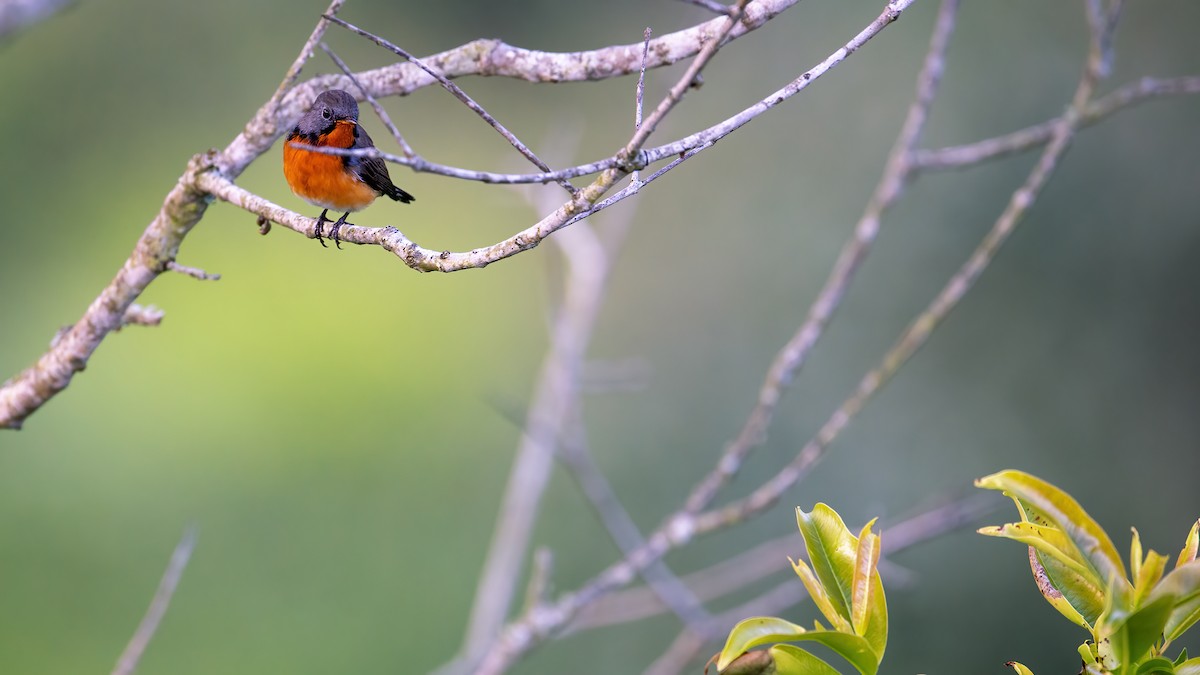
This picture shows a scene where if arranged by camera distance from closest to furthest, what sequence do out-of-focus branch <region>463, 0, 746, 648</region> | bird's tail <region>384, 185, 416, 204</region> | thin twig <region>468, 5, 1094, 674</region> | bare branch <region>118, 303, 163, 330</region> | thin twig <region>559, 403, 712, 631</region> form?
bare branch <region>118, 303, 163, 330</region> < bird's tail <region>384, 185, 416, 204</region> < thin twig <region>468, 5, 1094, 674</region> < thin twig <region>559, 403, 712, 631</region> < out-of-focus branch <region>463, 0, 746, 648</region>

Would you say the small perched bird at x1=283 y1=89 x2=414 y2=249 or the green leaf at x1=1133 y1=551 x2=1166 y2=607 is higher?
the small perched bird at x1=283 y1=89 x2=414 y2=249

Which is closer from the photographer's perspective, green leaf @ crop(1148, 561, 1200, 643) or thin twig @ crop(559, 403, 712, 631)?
green leaf @ crop(1148, 561, 1200, 643)

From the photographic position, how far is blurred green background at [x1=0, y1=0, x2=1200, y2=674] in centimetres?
404

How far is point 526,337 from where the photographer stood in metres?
5.22

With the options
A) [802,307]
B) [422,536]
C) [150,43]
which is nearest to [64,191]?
[150,43]

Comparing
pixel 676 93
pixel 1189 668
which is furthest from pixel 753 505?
pixel 676 93

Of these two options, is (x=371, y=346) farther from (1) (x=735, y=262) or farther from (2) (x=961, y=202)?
(2) (x=961, y=202)

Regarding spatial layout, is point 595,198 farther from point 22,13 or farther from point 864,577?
point 22,13

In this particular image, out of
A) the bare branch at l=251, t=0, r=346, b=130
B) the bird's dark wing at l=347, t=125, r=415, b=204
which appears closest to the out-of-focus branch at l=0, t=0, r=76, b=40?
the bare branch at l=251, t=0, r=346, b=130

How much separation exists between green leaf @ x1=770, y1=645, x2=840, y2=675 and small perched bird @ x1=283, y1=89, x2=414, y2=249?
1.06 meters

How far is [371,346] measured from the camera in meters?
5.09

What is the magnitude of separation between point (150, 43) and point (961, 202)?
431 cm

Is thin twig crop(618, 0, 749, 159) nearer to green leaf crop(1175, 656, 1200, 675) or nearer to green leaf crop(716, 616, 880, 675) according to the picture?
green leaf crop(716, 616, 880, 675)

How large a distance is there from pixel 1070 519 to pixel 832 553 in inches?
8.3
